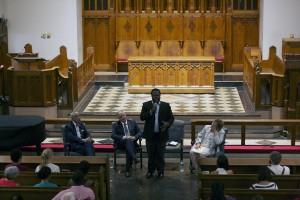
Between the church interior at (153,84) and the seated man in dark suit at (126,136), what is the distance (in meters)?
0.25

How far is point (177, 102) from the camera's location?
672 inches

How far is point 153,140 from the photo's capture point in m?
11.2

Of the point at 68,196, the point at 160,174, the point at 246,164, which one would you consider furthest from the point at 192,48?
the point at 68,196

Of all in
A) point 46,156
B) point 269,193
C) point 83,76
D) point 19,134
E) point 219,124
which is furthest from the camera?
point 83,76

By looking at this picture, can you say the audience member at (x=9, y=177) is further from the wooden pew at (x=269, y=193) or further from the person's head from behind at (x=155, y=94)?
the person's head from behind at (x=155, y=94)

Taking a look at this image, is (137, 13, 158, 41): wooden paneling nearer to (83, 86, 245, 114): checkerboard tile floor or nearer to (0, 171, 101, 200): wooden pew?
(83, 86, 245, 114): checkerboard tile floor

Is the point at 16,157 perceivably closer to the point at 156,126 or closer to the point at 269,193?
the point at 156,126

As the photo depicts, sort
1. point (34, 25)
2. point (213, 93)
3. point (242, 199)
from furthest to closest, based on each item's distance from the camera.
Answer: point (34, 25)
point (213, 93)
point (242, 199)

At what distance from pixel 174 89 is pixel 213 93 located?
1.02 meters

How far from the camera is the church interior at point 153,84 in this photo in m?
10.3

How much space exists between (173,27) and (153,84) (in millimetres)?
3721

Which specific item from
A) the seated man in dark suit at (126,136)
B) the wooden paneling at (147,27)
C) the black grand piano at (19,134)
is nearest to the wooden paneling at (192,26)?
the wooden paneling at (147,27)

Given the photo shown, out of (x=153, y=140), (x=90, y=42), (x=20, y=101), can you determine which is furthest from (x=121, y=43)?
(x=153, y=140)

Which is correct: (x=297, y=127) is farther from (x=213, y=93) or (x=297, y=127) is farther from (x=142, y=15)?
(x=142, y=15)
